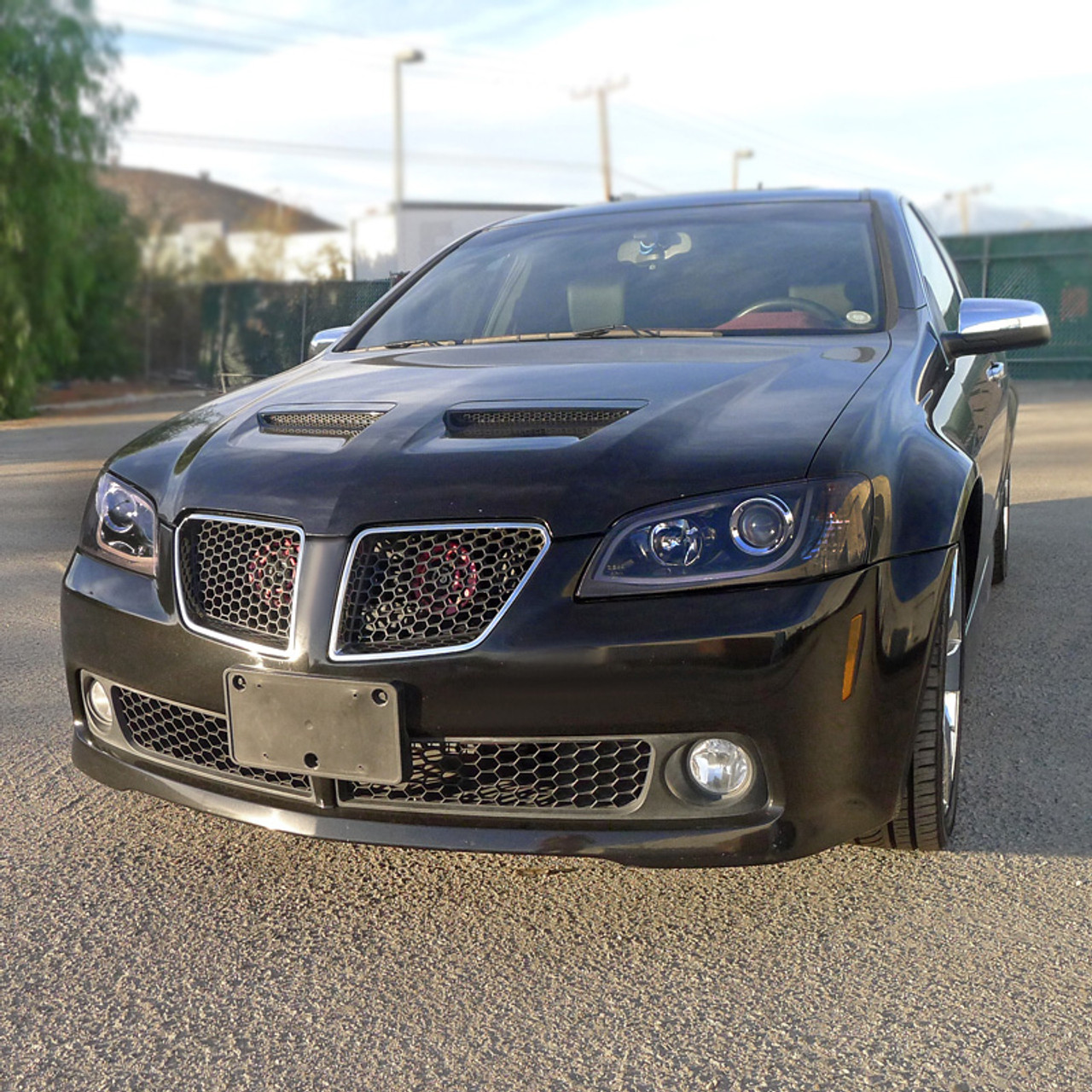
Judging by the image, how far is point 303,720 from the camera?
2484 mm

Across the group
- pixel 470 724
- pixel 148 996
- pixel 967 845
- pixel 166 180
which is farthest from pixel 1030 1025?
pixel 166 180

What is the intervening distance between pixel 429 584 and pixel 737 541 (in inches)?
22.2

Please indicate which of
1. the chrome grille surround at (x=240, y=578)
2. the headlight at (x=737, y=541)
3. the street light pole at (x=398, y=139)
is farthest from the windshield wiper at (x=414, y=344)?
the street light pole at (x=398, y=139)

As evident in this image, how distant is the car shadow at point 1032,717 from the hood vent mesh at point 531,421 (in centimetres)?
126

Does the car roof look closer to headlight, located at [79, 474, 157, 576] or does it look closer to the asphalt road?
the asphalt road

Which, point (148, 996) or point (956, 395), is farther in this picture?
point (956, 395)

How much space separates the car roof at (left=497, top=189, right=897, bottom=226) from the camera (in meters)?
4.36

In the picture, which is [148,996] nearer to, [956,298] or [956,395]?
[956,395]

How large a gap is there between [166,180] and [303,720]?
7075 centimetres

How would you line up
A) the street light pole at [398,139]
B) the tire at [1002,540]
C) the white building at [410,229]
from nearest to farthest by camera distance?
the tire at [1002,540] → the white building at [410,229] → the street light pole at [398,139]

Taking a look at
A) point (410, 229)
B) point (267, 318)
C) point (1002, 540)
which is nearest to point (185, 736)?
point (1002, 540)

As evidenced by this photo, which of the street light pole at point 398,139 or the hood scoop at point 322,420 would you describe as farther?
the street light pole at point 398,139

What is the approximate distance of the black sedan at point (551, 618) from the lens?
7.91 ft

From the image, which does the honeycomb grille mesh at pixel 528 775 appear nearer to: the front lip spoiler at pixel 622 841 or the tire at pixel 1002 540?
the front lip spoiler at pixel 622 841
